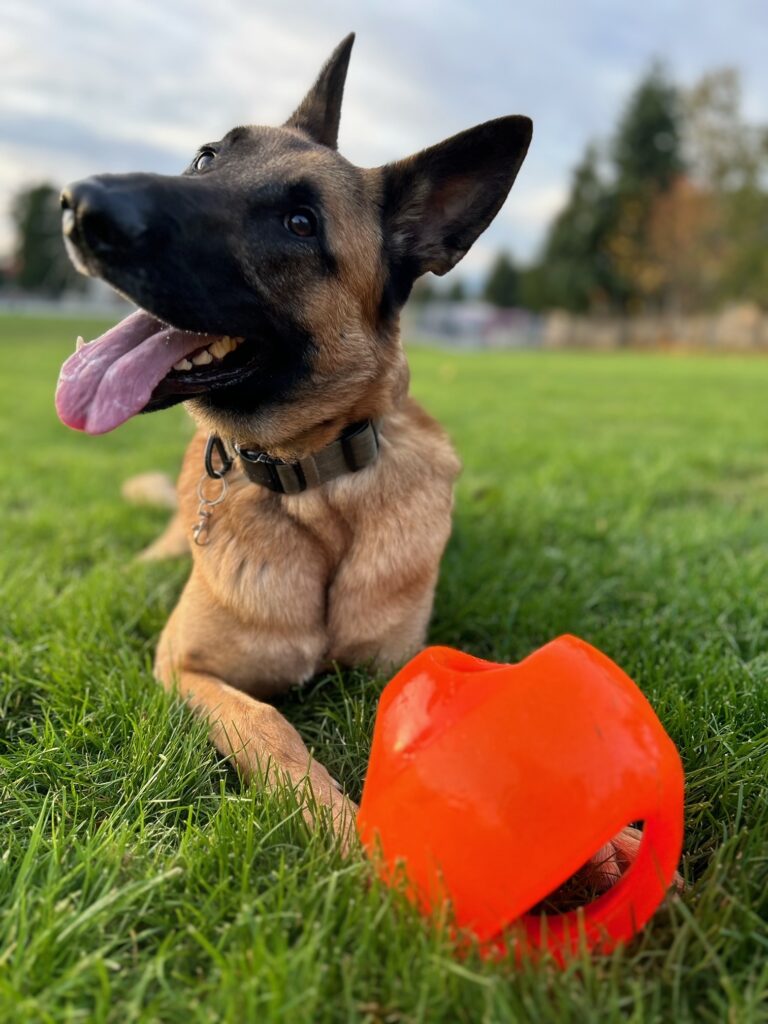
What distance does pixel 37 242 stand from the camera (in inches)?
2975

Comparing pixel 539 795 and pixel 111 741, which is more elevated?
pixel 539 795

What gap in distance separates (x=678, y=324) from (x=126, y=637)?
151ft

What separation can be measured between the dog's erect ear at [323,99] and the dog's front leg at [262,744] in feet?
7.24

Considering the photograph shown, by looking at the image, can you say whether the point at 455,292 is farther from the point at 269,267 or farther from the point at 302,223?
the point at 269,267

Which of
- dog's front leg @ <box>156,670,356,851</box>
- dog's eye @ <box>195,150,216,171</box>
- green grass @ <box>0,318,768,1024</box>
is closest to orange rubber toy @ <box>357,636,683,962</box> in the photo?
green grass @ <box>0,318,768,1024</box>

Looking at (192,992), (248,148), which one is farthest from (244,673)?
(248,148)

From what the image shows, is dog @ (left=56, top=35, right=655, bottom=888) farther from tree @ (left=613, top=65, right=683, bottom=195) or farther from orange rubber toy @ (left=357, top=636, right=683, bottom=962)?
tree @ (left=613, top=65, right=683, bottom=195)

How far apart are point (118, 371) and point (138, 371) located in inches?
2.3

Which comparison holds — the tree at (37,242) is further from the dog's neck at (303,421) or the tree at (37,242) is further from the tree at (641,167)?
the dog's neck at (303,421)

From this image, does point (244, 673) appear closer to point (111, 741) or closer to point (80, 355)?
point (111, 741)

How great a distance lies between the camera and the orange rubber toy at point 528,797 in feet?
4.35

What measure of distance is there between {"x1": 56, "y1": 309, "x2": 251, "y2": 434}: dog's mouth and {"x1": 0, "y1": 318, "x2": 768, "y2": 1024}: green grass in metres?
0.82

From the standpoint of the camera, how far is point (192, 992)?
1.27m

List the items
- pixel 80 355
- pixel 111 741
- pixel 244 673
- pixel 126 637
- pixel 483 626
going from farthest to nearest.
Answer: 1. pixel 483 626
2. pixel 126 637
3. pixel 244 673
4. pixel 80 355
5. pixel 111 741
